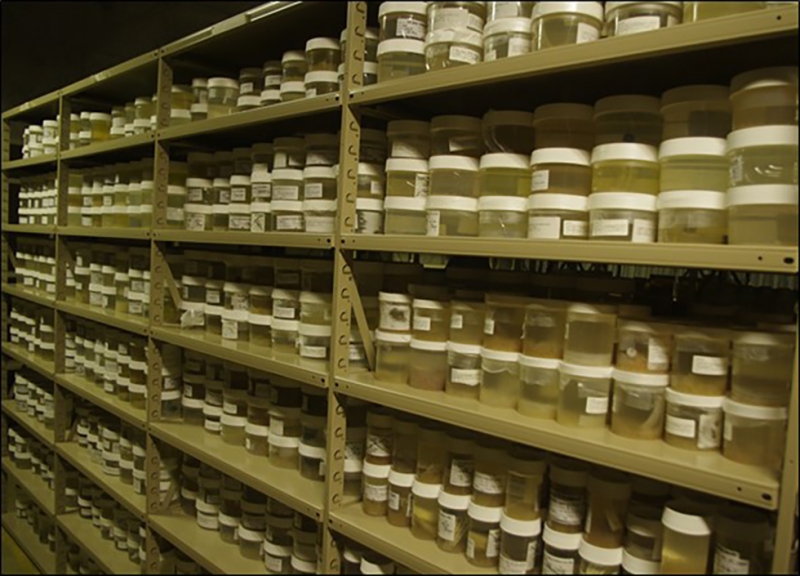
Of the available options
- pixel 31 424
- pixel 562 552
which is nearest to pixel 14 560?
pixel 31 424

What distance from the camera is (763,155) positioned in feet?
3.27

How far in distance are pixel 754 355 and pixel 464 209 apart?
26.1 inches

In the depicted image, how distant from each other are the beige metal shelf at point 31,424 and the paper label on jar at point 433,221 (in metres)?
2.51

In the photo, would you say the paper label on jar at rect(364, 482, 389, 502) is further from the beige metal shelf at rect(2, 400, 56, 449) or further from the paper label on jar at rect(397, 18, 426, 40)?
the beige metal shelf at rect(2, 400, 56, 449)

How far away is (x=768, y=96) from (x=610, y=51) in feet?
0.89

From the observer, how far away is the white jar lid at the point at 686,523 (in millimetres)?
1079

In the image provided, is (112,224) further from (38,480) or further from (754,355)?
(754,355)

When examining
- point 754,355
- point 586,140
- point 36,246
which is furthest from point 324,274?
point 36,246

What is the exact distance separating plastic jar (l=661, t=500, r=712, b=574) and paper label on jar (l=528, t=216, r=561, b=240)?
564 mm

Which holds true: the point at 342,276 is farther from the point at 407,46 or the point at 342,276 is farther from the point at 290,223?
the point at 407,46

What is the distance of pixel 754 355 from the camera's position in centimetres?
105

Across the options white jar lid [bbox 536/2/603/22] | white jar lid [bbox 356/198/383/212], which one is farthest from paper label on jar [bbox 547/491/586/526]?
white jar lid [bbox 536/2/603/22]

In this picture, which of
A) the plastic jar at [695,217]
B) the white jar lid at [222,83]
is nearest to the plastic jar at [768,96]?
the plastic jar at [695,217]

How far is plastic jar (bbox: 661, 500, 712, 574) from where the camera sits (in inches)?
42.5
